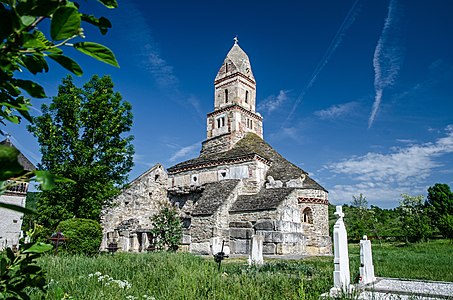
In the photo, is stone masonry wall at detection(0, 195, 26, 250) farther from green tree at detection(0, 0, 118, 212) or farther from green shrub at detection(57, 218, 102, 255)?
green tree at detection(0, 0, 118, 212)

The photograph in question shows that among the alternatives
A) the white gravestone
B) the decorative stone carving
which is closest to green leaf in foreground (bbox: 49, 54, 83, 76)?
the white gravestone

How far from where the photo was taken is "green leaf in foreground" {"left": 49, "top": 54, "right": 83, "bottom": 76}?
0.88 m

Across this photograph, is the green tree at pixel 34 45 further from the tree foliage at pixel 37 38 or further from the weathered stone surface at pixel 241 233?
the weathered stone surface at pixel 241 233

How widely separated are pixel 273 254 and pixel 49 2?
1751cm

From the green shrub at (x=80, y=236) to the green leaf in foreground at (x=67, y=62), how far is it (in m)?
14.0

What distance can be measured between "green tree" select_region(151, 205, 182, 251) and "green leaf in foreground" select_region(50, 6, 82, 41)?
750 inches

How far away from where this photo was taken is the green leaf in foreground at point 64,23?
81 centimetres

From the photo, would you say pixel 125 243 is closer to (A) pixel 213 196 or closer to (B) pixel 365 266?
(A) pixel 213 196

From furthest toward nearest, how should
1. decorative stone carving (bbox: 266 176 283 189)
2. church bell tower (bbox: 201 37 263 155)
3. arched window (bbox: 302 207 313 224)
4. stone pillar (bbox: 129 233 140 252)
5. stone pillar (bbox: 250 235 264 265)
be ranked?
church bell tower (bbox: 201 37 263 155), decorative stone carving (bbox: 266 176 283 189), arched window (bbox: 302 207 313 224), stone pillar (bbox: 129 233 140 252), stone pillar (bbox: 250 235 264 265)

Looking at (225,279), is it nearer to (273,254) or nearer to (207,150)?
(273,254)

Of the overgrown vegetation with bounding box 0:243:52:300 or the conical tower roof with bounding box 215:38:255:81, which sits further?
the conical tower roof with bounding box 215:38:255:81

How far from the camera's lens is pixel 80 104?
1791 cm

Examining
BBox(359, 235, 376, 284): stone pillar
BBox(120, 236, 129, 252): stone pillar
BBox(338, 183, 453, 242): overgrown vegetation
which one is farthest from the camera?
BBox(338, 183, 453, 242): overgrown vegetation

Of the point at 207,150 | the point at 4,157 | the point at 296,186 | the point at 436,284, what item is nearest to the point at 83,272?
the point at 4,157
